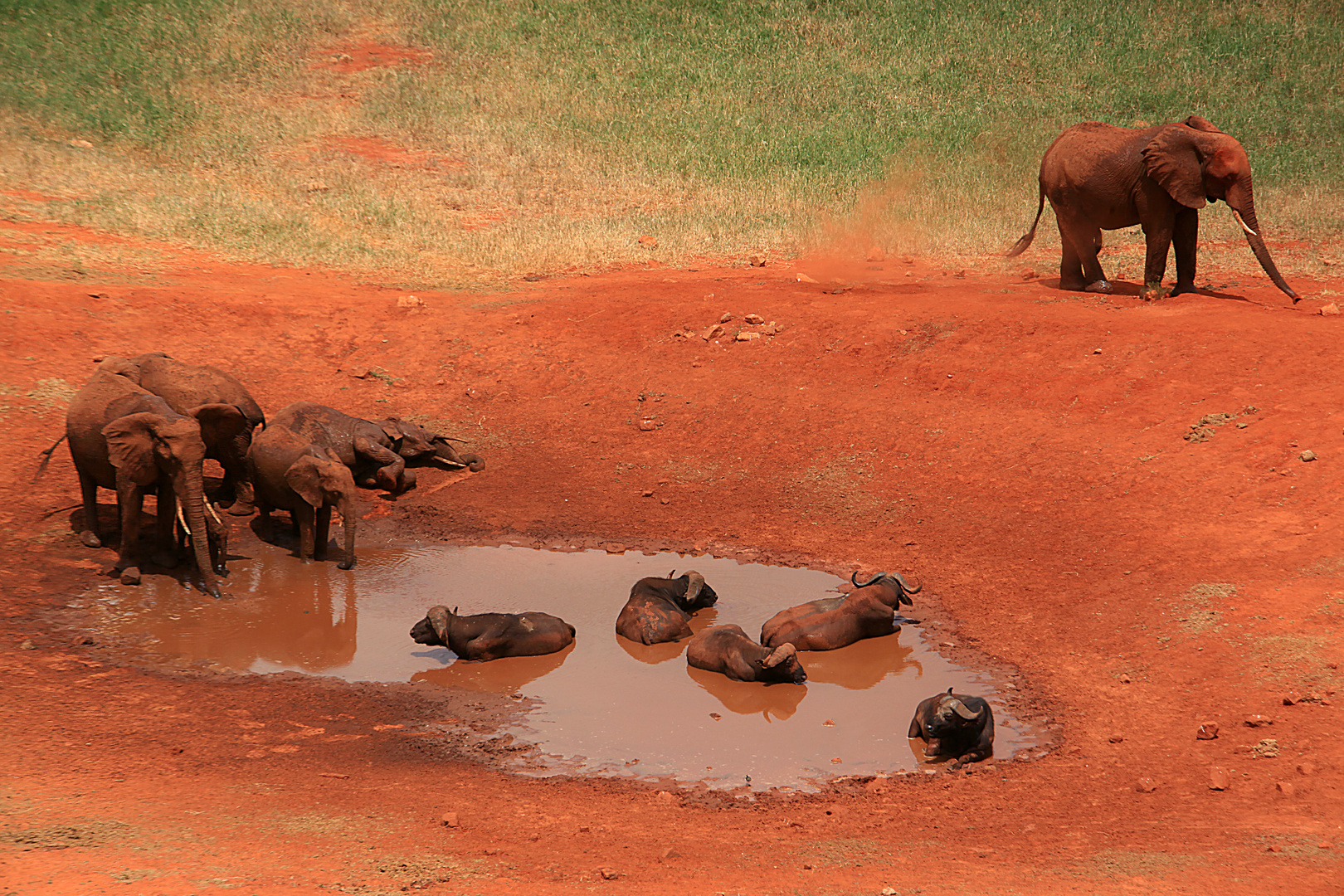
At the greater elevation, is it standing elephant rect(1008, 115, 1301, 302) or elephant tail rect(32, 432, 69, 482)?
standing elephant rect(1008, 115, 1301, 302)

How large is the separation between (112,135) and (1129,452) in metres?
19.8

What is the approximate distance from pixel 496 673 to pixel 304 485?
2.64 meters

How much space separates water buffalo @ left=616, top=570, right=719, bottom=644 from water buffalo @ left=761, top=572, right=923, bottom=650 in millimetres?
600

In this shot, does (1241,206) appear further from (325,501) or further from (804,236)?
(325,501)

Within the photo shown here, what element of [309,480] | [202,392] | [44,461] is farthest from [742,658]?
[44,461]

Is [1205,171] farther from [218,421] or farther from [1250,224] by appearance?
[218,421]

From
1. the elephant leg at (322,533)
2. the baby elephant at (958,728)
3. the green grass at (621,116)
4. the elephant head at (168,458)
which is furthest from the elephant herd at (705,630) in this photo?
the green grass at (621,116)

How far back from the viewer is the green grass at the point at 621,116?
19.4 meters

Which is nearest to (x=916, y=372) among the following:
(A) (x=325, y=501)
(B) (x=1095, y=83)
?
(A) (x=325, y=501)

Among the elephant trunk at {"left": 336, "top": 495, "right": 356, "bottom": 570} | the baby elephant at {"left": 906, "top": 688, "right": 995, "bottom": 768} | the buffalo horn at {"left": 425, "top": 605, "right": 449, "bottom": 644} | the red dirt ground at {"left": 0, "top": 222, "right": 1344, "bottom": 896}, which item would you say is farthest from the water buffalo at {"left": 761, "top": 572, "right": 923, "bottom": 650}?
A: the elephant trunk at {"left": 336, "top": 495, "right": 356, "bottom": 570}

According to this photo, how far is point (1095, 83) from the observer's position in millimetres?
28375

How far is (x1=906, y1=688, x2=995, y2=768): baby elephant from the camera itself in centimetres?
674

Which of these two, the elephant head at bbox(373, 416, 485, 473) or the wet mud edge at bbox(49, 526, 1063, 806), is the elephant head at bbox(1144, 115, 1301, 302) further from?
the elephant head at bbox(373, 416, 485, 473)

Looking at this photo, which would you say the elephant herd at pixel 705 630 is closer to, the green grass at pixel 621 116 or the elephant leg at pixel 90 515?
the elephant leg at pixel 90 515
